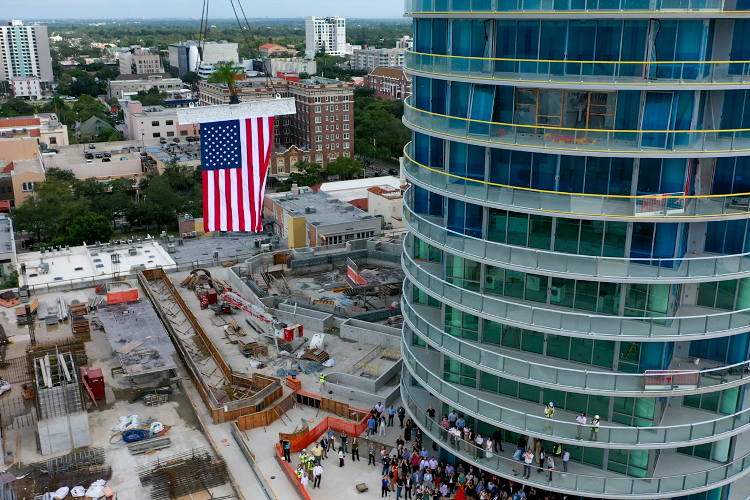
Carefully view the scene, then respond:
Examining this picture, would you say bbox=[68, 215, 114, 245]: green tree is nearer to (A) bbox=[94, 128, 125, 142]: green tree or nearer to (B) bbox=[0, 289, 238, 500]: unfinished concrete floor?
(B) bbox=[0, 289, 238, 500]: unfinished concrete floor

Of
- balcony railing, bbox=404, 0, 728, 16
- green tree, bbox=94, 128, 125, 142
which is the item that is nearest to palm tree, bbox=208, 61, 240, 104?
balcony railing, bbox=404, 0, 728, 16

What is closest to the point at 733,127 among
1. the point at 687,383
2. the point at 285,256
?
the point at 687,383

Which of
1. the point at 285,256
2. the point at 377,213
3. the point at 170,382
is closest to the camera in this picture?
the point at 170,382

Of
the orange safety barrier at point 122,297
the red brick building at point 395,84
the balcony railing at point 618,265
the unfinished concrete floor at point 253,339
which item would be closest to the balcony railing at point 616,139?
the balcony railing at point 618,265

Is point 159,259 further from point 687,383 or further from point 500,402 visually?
point 687,383

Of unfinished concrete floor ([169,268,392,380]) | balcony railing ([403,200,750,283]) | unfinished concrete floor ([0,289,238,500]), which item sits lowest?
unfinished concrete floor ([169,268,392,380])

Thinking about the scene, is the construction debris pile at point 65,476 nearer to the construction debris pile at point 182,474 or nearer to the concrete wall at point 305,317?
the construction debris pile at point 182,474
